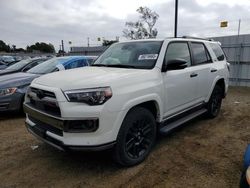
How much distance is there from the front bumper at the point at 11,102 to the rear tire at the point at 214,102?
4489 mm

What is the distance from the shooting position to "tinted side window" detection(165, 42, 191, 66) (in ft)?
13.7

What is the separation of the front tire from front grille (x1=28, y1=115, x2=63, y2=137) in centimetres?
76

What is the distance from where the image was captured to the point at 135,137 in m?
3.49

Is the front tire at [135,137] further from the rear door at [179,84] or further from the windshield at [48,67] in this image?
the windshield at [48,67]

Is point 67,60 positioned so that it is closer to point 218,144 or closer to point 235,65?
point 218,144

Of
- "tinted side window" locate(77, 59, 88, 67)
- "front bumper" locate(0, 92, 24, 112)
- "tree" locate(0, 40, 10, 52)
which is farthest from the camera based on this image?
"tree" locate(0, 40, 10, 52)

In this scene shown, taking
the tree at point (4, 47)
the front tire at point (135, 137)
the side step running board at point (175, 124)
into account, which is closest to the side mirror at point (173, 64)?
the front tire at point (135, 137)

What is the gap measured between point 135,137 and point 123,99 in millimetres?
686

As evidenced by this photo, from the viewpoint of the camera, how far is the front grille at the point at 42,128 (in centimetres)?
311

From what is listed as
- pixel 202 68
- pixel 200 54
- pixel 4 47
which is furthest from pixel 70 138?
pixel 4 47

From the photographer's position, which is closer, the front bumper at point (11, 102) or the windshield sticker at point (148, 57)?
the windshield sticker at point (148, 57)

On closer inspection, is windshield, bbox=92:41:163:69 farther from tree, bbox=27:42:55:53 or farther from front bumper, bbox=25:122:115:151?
tree, bbox=27:42:55:53

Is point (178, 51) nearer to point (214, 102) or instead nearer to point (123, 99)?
point (123, 99)

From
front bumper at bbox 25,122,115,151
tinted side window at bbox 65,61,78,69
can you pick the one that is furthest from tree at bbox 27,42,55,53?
front bumper at bbox 25,122,115,151
